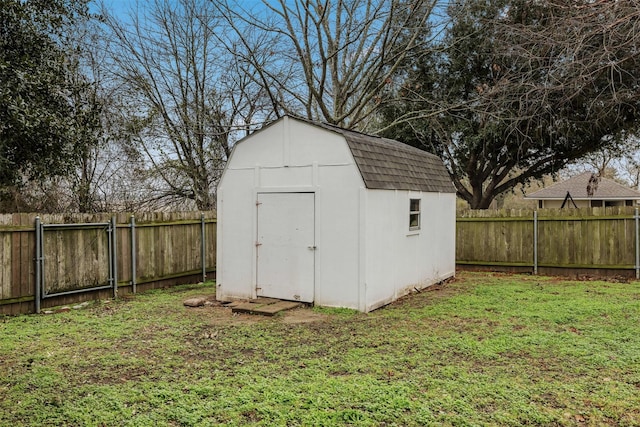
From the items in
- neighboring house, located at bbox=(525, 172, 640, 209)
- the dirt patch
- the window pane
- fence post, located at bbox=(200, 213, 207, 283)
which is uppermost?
neighboring house, located at bbox=(525, 172, 640, 209)

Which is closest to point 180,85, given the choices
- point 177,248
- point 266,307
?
point 177,248

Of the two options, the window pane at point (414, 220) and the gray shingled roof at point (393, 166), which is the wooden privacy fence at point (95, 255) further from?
the window pane at point (414, 220)

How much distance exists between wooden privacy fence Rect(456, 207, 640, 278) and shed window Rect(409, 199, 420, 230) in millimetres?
3629

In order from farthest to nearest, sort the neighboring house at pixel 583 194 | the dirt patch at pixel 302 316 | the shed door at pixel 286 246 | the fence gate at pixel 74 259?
the neighboring house at pixel 583 194 → the shed door at pixel 286 246 → the fence gate at pixel 74 259 → the dirt patch at pixel 302 316

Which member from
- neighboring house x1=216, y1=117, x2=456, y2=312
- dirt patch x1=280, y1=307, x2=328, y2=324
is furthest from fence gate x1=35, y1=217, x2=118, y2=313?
dirt patch x1=280, y1=307, x2=328, y2=324

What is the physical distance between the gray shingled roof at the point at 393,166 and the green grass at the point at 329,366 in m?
2.11

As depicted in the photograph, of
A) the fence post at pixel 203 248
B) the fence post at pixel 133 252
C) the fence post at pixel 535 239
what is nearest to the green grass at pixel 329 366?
the fence post at pixel 133 252

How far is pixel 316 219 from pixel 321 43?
29.3 feet

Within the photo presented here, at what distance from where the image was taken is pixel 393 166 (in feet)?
26.6

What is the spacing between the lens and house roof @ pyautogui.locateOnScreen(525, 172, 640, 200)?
2239 cm

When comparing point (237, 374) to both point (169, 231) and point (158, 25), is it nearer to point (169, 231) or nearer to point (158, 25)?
point (169, 231)

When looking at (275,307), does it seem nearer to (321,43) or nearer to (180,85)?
(180,85)

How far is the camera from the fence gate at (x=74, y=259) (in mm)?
6977

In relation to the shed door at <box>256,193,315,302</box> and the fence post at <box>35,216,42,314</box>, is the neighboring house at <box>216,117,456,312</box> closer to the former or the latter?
the shed door at <box>256,193,315,302</box>
